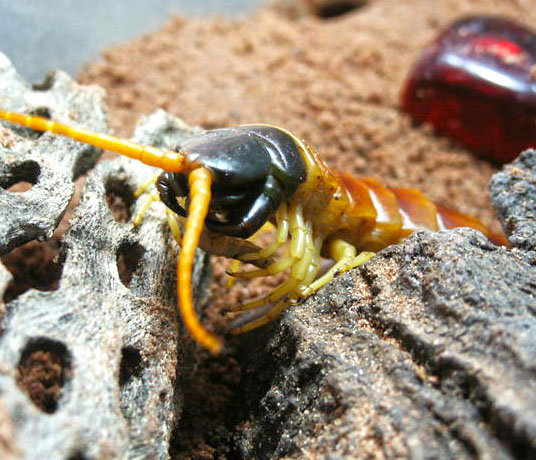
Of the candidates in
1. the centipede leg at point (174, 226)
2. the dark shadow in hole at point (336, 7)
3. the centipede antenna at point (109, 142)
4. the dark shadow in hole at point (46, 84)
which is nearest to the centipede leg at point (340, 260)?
the centipede leg at point (174, 226)

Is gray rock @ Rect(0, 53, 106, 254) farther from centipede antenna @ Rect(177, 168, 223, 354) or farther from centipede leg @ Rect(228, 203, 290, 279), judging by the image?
centipede leg @ Rect(228, 203, 290, 279)

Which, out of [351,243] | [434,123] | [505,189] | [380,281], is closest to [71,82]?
[351,243]

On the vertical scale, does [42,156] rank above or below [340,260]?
above

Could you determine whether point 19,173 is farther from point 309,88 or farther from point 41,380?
point 309,88

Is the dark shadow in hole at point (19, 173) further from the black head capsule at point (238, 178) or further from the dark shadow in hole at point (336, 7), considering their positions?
the dark shadow in hole at point (336, 7)

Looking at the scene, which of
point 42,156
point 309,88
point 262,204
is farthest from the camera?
point 309,88

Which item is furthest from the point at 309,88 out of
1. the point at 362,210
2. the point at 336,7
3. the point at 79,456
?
the point at 79,456

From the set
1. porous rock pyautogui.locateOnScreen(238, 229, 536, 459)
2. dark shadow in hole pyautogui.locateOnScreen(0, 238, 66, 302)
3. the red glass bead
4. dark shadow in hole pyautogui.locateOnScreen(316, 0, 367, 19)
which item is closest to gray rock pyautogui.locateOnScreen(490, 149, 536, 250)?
porous rock pyautogui.locateOnScreen(238, 229, 536, 459)
